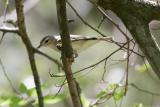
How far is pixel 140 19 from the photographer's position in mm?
933

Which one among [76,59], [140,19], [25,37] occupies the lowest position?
[140,19]

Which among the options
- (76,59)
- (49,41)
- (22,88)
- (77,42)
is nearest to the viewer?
(77,42)

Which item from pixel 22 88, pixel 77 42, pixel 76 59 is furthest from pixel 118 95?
pixel 76 59

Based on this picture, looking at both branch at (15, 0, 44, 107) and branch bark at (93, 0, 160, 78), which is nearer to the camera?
branch bark at (93, 0, 160, 78)

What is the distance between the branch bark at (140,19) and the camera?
913 millimetres

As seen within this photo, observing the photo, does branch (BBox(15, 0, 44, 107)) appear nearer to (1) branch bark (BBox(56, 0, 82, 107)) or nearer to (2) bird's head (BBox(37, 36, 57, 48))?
(2) bird's head (BBox(37, 36, 57, 48))

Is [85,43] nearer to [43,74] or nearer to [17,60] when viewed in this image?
[43,74]

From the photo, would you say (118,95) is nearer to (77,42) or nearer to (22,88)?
(77,42)

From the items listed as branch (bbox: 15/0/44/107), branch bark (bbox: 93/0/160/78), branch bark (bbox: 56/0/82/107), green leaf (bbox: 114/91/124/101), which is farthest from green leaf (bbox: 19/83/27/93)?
branch bark (bbox: 93/0/160/78)

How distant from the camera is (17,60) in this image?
137 inches

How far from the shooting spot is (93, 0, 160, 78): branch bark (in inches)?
35.9

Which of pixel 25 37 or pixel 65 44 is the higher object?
pixel 25 37

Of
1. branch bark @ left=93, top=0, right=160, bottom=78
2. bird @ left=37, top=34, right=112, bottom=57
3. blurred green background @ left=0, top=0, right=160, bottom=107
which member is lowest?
branch bark @ left=93, top=0, right=160, bottom=78

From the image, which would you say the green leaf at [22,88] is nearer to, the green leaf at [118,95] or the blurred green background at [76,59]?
the green leaf at [118,95]
